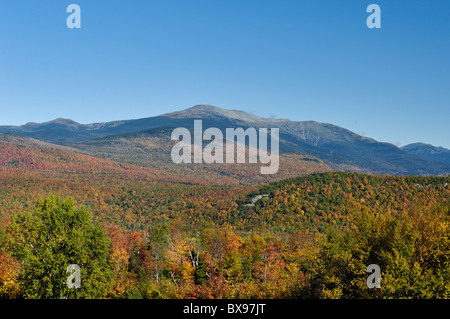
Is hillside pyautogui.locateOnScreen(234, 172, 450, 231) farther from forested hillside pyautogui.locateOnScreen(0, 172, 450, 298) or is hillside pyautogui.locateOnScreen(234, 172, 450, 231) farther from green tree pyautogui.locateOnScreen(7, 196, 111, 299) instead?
green tree pyautogui.locateOnScreen(7, 196, 111, 299)

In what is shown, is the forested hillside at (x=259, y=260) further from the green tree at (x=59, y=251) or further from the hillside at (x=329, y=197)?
the hillside at (x=329, y=197)

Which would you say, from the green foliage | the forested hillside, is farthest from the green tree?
the green foliage

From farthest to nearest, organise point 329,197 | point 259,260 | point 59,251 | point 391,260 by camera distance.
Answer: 1. point 329,197
2. point 259,260
3. point 59,251
4. point 391,260

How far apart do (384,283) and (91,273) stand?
23.8 metres

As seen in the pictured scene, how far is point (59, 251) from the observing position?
2881 centimetres

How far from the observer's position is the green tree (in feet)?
91.3

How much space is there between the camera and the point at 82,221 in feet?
99.2

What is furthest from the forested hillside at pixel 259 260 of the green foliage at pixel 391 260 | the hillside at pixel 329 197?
the hillside at pixel 329 197

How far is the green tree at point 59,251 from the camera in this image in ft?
91.3

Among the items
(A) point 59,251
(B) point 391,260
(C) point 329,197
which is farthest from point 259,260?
(C) point 329,197

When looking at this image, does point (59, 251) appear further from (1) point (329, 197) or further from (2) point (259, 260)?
(1) point (329, 197)
